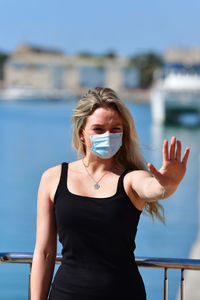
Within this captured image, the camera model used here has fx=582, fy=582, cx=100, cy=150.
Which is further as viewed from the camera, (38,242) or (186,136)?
(186,136)

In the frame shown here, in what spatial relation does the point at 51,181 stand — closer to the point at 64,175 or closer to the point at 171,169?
the point at 64,175

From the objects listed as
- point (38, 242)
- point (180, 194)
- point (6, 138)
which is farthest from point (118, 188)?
point (6, 138)

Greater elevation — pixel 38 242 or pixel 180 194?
pixel 38 242

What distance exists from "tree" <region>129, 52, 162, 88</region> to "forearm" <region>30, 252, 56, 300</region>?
131796mm

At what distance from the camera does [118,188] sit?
2.38 m

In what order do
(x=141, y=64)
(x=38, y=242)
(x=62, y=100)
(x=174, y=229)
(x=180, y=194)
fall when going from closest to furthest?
(x=38, y=242), (x=174, y=229), (x=180, y=194), (x=62, y=100), (x=141, y=64)

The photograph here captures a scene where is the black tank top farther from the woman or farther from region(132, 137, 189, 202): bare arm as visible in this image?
region(132, 137, 189, 202): bare arm

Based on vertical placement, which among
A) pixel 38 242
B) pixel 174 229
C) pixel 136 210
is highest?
pixel 136 210

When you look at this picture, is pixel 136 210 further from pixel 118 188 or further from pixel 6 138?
pixel 6 138

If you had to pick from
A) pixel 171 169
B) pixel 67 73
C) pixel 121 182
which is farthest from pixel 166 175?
pixel 67 73

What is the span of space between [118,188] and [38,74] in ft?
454

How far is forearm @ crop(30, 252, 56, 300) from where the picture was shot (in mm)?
2502

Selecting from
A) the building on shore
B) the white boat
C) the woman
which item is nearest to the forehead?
the woman

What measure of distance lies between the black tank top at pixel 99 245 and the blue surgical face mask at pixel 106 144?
14 cm
